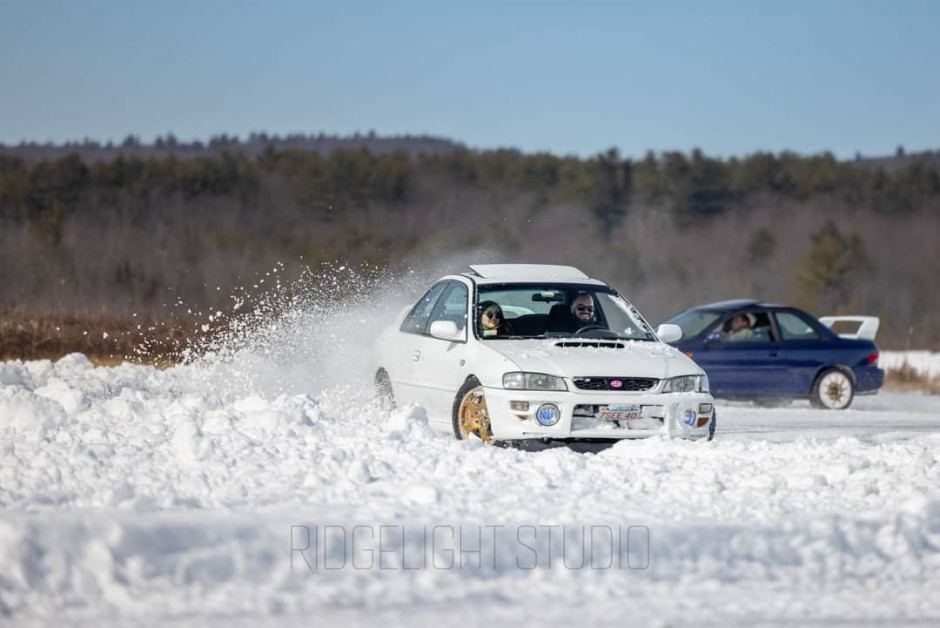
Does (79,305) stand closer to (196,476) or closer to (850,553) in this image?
(196,476)

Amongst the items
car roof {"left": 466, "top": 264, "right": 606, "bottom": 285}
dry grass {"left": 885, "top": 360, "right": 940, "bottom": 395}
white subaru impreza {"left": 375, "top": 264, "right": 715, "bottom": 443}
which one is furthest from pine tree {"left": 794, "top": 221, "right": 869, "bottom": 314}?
white subaru impreza {"left": 375, "top": 264, "right": 715, "bottom": 443}

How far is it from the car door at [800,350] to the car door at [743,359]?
0.15 m

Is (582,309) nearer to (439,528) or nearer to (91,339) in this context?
(439,528)

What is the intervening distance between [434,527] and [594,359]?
12.1 feet

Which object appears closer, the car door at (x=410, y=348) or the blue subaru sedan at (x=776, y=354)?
the car door at (x=410, y=348)

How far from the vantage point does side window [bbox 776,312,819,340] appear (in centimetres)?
1873

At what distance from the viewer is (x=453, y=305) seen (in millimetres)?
11914

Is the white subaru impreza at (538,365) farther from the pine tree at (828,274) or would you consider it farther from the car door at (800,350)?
the pine tree at (828,274)

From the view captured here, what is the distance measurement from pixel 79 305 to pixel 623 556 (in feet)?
60.0

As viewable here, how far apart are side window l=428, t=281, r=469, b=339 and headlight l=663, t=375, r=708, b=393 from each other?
1979 millimetres

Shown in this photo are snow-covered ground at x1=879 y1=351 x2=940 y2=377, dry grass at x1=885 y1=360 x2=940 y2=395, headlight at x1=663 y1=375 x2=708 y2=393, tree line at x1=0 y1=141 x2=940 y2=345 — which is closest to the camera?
headlight at x1=663 y1=375 x2=708 y2=393

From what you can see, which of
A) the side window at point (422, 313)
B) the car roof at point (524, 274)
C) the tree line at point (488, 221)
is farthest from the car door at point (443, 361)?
the tree line at point (488, 221)

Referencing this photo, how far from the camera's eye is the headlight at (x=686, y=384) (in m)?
10.4

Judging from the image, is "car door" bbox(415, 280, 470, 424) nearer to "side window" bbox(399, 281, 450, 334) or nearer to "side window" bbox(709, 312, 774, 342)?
"side window" bbox(399, 281, 450, 334)
